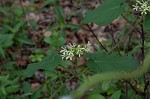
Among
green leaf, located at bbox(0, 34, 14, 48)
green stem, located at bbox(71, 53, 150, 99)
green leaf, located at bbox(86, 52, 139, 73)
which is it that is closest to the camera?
green stem, located at bbox(71, 53, 150, 99)

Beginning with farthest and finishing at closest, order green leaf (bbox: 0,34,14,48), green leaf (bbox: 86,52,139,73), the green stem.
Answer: green leaf (bbox: 0,34,14,48), green leaf (bbox: 86,52,139,73), the green stem

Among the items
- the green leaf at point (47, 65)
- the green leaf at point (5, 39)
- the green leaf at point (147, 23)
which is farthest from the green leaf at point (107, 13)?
the green leaf at point (5, 39)

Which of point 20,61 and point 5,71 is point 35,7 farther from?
point 5,71

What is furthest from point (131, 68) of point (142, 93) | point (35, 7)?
point (35, 7)

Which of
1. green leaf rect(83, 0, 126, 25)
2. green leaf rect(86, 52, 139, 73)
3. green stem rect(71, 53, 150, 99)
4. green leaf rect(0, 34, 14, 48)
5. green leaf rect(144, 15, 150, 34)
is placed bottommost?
green leaf rect(86, 52, 139, 73)

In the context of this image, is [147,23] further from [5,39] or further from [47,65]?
[5,39]

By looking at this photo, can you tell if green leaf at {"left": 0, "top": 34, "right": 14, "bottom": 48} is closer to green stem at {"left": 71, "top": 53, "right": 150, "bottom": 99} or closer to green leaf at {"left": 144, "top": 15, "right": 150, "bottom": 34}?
green leaf at {"left": 144, "top": 15, "right": 150, "bottom": 34}

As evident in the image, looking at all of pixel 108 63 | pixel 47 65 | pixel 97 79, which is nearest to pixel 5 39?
pixel 47 65

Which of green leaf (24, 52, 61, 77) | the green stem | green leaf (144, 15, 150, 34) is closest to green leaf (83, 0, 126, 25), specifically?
green leaf (144, 15, 150, 34)
